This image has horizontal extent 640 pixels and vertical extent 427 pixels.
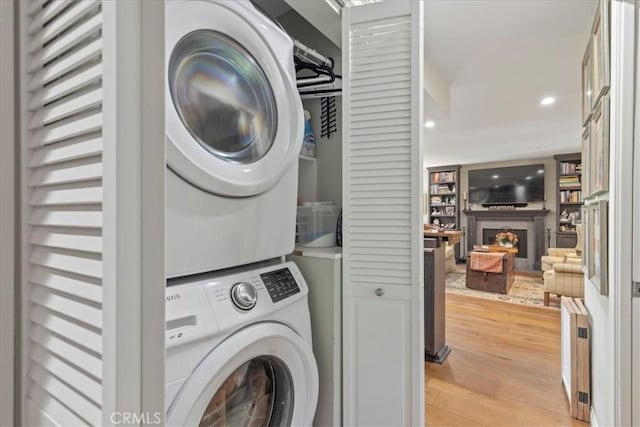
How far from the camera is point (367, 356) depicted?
1.23 meters

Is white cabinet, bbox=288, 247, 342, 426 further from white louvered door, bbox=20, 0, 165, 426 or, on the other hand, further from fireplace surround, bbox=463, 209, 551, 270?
fireplace surround, bbox=463, 209, 551, 270

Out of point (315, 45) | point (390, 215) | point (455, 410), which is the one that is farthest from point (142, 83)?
point (455, 410)

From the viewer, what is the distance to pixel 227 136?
909mm

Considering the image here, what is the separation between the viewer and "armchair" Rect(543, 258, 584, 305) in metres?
3.43

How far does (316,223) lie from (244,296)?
2.12ft

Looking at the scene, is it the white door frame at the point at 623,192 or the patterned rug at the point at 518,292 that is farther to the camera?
the patterned rug at the point at 518,292

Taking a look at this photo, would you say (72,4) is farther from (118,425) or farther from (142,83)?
(118,425)

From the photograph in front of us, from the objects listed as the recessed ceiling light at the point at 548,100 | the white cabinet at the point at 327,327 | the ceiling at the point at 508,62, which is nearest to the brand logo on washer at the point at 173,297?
the white cabinet at the point at 327,327

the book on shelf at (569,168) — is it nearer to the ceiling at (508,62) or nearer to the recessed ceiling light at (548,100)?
the ceiling at (508,62)

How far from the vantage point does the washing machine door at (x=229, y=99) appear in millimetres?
745

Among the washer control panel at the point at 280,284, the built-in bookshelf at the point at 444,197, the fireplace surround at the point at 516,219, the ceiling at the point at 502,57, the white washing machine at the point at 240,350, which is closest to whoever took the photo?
the white washing machine at the point at 240,350

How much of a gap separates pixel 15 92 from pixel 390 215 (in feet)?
3.47

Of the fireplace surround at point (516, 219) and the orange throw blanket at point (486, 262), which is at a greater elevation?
the fireplace surround at point (516, 219)

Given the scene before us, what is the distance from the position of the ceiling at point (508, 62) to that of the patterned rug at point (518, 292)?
7.56ft
